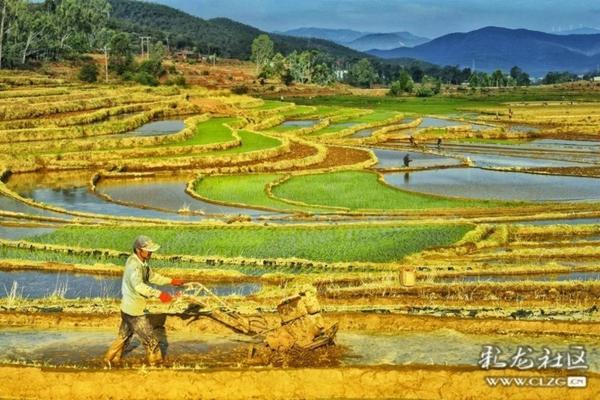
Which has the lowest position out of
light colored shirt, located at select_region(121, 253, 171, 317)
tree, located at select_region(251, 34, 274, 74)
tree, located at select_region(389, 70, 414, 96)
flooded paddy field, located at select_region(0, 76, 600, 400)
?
flooded paddy field, located at select_region(0, 76, 600, 400)

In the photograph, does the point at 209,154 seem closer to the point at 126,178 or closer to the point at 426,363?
the point at 126,178

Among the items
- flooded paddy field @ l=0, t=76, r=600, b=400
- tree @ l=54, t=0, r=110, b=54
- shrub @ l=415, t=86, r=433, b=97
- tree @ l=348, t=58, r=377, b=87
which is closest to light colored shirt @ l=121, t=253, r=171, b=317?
flooded paddy field @ l=0, t=76, r=600, b=400

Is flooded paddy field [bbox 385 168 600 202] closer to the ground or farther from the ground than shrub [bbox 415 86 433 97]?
closer to the ground

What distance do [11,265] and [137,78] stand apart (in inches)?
2474

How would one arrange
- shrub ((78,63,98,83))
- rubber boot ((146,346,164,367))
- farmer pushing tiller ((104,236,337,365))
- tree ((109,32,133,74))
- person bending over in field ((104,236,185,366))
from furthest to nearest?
tree ((109,32,133,74)) → shrub ((78,63,98,83)) → rubber boot ((146,346,164,367)) → farmer pushing tiller ((104,236,337,365)) → person bending over in field ((104,236,185,366))

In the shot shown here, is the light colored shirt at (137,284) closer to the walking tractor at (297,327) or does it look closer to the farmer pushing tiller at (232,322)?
the farmer pushing tiller at (232,322)

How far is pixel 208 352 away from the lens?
33.4ft

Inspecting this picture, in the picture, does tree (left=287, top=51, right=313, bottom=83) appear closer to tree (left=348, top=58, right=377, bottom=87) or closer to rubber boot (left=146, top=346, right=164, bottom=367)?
tree (left=348, top=58, right=377, bottom=87)

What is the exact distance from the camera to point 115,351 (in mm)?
9477

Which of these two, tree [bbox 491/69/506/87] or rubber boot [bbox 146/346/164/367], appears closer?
rubber boot [bbox 146/346/164/367]

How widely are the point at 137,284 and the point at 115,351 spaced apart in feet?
3.95

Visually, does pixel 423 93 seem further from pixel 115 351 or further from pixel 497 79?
pixel 115 351

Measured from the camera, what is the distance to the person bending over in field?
28.7ft

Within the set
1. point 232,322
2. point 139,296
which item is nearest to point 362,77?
point 232,322
